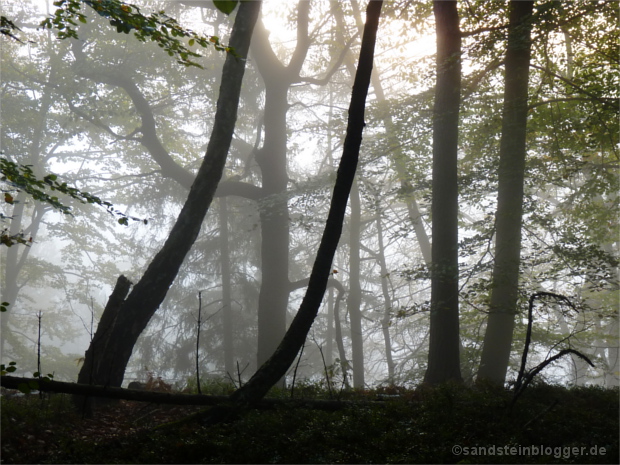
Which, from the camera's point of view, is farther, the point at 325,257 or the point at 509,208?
the point at 509,208

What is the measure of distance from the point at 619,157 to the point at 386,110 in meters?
5.49

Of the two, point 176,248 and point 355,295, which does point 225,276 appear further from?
point 176,248

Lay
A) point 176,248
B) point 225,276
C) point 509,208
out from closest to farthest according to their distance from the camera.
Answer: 1. point 176,248
2. point 509,208
3. point 225,276

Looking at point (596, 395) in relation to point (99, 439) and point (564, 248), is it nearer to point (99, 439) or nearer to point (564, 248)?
point (564, 248)

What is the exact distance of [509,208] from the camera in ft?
29.6

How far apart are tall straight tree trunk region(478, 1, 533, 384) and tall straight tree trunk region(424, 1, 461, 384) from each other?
873 millimetres

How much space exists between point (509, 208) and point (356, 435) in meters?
5.73

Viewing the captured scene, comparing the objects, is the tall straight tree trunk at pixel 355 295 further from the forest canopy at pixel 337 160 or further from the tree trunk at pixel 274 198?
the tree trunk at pixel 274 198

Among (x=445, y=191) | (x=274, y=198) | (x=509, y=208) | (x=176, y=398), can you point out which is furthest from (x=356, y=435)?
(x=274, y=198)

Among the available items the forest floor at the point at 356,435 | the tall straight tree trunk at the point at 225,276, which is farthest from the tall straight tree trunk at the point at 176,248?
the tall straight tree trunk at the point at 225,276

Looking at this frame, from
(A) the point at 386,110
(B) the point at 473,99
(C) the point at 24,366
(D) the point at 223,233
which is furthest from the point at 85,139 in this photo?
(B) the point at 473,99

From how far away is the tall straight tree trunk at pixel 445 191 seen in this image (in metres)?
8.23

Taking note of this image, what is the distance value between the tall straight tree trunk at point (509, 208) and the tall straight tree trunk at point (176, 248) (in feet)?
15.4

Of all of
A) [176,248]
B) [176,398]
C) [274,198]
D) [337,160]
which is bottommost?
[176,398]
